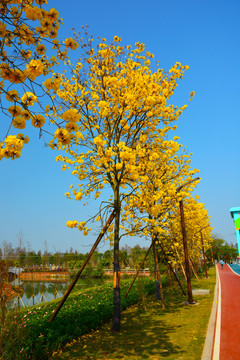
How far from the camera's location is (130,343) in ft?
22.0

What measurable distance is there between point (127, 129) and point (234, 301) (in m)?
10.2

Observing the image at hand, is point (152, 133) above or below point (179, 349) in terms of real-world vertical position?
above

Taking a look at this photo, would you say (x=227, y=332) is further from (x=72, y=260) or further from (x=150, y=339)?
(x=72, y=260)

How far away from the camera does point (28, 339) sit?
18.5ft

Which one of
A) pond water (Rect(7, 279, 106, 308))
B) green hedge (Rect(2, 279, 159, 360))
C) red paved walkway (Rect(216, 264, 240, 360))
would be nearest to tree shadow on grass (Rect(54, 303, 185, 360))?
green hedge (Rect(2, 279, 159, 360))

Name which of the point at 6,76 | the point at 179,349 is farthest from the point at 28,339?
the point at 6,76

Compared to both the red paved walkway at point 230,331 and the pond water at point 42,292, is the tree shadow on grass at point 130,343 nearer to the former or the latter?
the red paved walkway at point 230,331

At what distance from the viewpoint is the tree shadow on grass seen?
19.2 feet

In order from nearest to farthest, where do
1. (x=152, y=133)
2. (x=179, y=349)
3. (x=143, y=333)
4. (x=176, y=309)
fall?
(x=179, y=349) → (x=143, y=333) → (x=152, y=133) → (x=176, y=309)

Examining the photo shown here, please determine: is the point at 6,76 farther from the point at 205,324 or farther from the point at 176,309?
the point at 176,309

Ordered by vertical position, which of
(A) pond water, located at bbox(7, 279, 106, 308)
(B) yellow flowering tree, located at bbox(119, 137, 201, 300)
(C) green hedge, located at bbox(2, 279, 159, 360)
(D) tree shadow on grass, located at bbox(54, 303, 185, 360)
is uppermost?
(B) yellow flowering tree, located at bbox(119, 137, 201, 300)

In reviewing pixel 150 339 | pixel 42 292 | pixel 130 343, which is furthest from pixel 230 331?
pixel 42 292

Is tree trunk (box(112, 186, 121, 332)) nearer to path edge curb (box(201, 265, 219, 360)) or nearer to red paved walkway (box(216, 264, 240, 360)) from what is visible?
path edge curb (box(201, 265, 219, 360))

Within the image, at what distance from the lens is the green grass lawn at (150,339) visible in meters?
5.87
